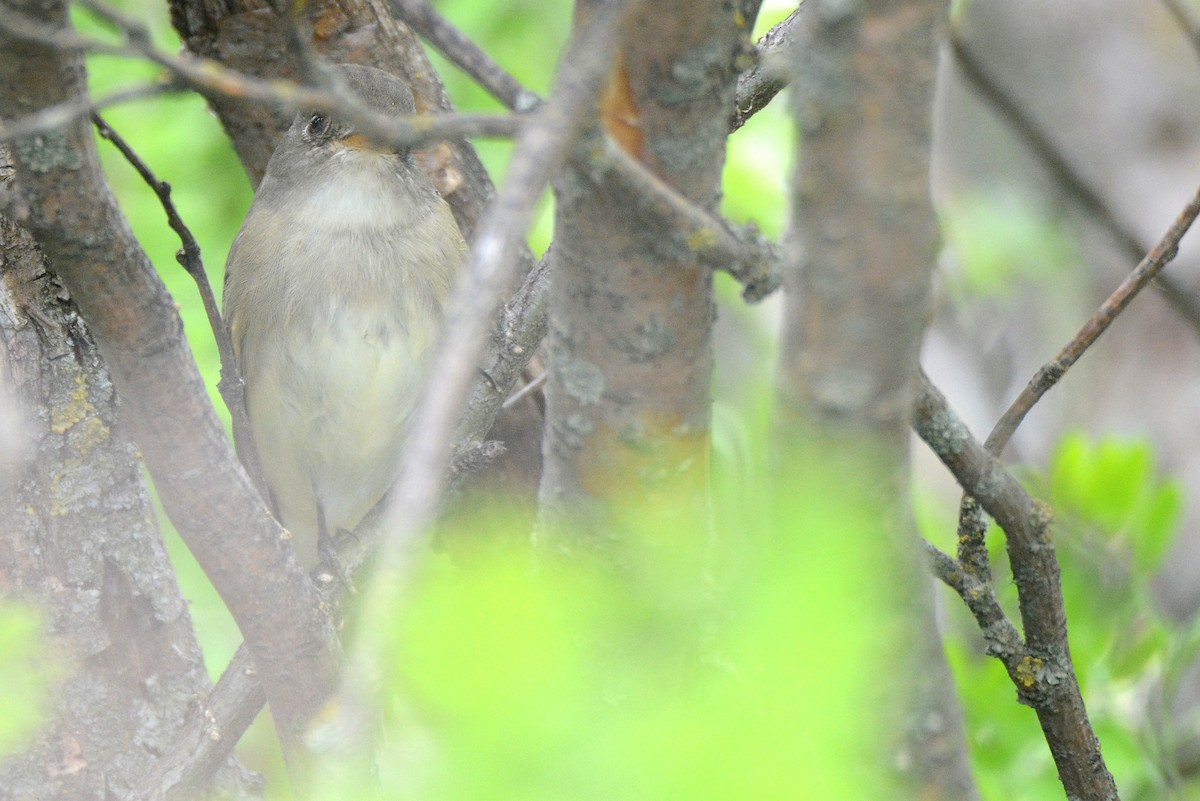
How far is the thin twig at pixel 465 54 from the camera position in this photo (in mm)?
1242

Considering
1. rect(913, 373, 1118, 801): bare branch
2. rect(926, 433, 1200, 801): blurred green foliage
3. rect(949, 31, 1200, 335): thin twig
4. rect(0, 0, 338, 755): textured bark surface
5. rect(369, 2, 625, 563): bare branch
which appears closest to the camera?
rect(369, 2, 625, 563): bare branch

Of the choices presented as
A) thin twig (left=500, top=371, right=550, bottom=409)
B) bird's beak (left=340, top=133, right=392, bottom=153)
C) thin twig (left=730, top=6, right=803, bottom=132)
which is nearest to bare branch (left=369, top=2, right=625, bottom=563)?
thin twig (left=730, top=6, right=803, bottom=132)

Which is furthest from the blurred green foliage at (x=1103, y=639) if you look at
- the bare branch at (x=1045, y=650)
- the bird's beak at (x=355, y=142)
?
the bird's beak at (x=355, y=142)

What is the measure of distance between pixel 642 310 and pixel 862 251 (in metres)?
0.31

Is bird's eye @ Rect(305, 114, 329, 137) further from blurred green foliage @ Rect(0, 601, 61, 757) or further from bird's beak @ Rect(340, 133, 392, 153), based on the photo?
blurred green foliage @ Rect(0, 601, 61, 757)

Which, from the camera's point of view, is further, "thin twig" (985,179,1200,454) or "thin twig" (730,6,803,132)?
"thin twig" (730,6,803,132)

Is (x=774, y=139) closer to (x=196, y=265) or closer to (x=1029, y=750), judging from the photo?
(x=1029, y=750)

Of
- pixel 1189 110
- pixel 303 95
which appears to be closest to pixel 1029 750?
pixel 303 95

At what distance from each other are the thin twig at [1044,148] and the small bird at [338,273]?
297cm

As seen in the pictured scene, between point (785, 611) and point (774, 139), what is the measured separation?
376cm

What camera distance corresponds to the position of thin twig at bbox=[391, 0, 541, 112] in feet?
4.08

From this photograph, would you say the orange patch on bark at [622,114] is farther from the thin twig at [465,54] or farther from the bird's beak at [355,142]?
the bird's beak at [355,142]

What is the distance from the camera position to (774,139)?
4488 mm

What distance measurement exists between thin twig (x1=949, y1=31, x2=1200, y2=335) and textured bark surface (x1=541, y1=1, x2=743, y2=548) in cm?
418
